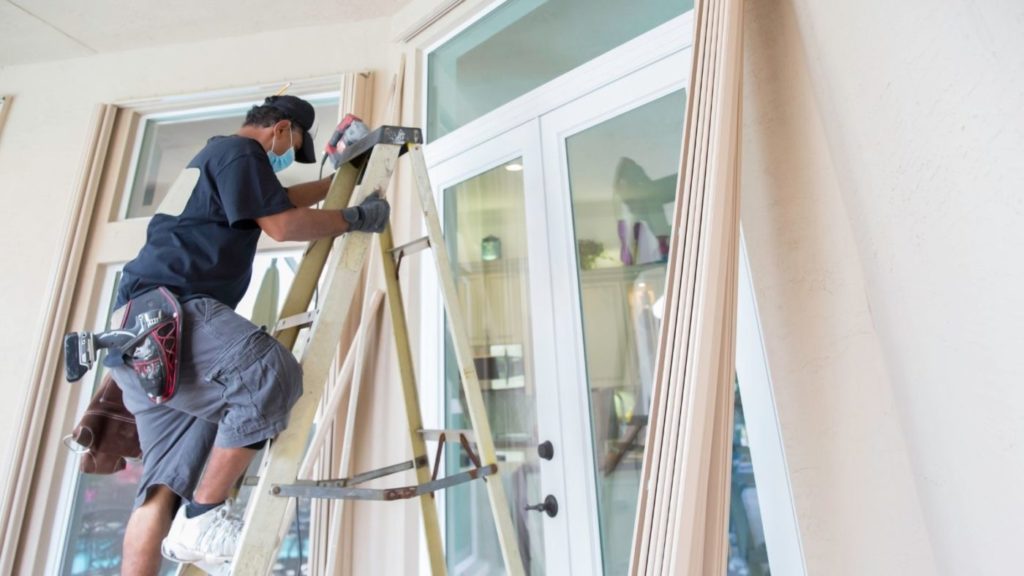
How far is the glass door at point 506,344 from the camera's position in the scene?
1.48 meters

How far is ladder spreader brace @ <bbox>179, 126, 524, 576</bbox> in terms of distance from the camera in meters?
0.89

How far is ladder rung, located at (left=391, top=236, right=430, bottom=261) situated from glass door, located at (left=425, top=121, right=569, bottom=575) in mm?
443

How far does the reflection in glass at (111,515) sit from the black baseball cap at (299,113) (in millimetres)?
814

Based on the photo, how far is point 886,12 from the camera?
24.0 inches

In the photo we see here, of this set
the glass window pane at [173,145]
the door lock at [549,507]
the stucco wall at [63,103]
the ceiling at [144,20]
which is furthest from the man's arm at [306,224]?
the ceiling at [144,20]

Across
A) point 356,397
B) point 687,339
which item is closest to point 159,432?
point 356,397

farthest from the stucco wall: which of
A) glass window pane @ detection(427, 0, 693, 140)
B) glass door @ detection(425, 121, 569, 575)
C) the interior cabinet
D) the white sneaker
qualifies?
the white sneaker

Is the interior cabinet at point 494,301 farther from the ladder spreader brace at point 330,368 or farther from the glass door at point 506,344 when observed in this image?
the ladder spreader brace at point 330,368

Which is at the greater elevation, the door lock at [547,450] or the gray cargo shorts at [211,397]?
the gray cargo shorts at [211,397]

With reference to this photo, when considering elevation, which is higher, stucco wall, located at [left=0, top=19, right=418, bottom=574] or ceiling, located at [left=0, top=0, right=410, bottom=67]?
ceiling, located at [left=0, top=0, right=410, bottom=67]

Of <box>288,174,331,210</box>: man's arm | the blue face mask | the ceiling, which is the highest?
the ceiling

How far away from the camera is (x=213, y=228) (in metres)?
1.24

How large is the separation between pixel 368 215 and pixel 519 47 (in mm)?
1209

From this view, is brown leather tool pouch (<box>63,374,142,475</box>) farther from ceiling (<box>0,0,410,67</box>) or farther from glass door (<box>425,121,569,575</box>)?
ceiling (<box>0,0,410,67</box>)
